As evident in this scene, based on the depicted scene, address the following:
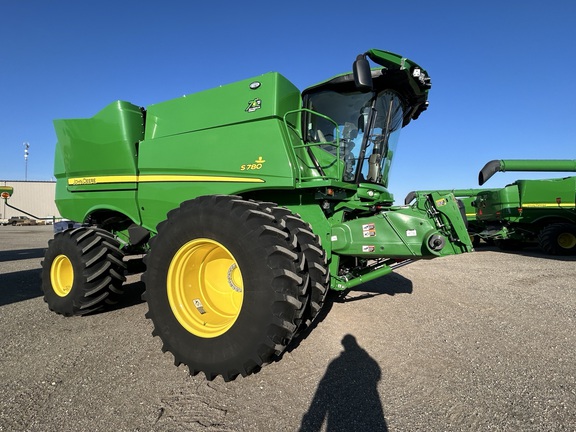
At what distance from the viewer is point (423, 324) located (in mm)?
3904

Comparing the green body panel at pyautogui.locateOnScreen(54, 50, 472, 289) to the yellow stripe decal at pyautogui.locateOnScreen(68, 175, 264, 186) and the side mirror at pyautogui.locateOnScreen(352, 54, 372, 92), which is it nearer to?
the yellow stripe decal at pyautogui.locateOnScreen(68, 175, 264, 186)

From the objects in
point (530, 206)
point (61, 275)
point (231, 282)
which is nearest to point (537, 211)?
point (530, 206)

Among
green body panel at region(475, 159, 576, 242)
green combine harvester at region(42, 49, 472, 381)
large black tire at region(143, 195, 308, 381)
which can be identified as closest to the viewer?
large black tire at region(143, 195, 308, 381)

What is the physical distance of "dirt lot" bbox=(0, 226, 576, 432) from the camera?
212 cm

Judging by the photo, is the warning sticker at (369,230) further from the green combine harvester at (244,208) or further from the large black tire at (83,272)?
the large black tire at (83,272)

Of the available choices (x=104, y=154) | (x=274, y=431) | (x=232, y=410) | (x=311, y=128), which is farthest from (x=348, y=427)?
(x=104, y=154)

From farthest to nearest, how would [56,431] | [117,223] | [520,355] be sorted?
[117,223], [520,355], [56,431]

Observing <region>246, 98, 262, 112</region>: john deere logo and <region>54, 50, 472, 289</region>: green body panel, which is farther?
<region>246, 98, 262, 112</region>: john deere logo

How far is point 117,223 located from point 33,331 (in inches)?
74.8

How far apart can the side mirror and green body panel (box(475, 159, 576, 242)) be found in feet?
35.0

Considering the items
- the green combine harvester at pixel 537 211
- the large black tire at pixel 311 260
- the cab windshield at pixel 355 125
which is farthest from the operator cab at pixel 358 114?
the green combine harvester at pixel 537 211

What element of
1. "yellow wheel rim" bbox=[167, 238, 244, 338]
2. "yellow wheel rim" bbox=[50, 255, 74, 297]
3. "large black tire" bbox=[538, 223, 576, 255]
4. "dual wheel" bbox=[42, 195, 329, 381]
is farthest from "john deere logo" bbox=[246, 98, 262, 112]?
"large black tire" bbox=[538, 223, 576, 255]

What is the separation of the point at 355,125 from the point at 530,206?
11763mm

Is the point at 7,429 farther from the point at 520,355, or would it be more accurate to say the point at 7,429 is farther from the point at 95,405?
the point at 520,355
